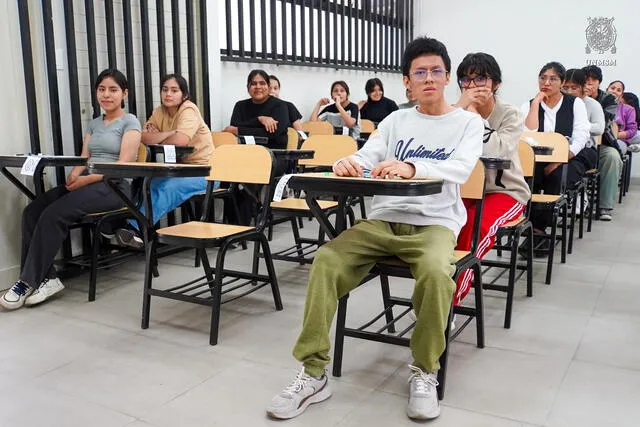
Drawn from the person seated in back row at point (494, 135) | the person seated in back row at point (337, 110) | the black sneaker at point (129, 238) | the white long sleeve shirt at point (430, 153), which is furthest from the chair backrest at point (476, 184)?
the person seated in back row at point (337, 110)

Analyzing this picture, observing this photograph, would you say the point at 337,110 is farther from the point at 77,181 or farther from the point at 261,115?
the point at 77,181

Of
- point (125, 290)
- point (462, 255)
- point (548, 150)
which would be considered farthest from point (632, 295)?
point (125, 290)

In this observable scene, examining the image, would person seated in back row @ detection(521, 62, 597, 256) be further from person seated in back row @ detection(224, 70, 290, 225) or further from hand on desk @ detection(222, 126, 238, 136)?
hand on desk @ detection(222, 126, 238, 136)

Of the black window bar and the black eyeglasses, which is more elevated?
the black window bar

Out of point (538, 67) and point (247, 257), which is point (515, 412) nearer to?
point (247, 257)

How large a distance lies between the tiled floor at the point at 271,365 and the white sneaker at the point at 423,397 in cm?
4

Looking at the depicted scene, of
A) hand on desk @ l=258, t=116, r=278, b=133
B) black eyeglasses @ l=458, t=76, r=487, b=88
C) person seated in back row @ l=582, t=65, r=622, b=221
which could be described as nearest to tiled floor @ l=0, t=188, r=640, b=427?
black eyeglasses @ l=458, t=76, r=487, b=88

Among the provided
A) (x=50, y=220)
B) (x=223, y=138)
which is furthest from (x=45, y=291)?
(x=223, y=138)

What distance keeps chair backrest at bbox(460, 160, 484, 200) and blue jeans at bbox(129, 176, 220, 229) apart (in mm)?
1725

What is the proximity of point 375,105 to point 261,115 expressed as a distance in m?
2.43

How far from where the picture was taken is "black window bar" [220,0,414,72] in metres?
5.33

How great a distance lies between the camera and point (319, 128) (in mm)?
5602

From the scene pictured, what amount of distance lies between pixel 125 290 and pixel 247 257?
919mm

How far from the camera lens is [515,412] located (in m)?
1.90
